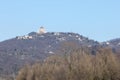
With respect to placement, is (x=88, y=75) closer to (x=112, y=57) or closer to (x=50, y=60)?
(x=112, y=57)

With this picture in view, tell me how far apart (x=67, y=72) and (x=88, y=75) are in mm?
A: 5692

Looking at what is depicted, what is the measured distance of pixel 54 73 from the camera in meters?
81.5

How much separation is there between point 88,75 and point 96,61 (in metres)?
4.47

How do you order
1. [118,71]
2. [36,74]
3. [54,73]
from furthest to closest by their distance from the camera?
[36,74] → [54,73] → [118,71]

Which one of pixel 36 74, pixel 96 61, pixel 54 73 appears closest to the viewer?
pixel 96 61

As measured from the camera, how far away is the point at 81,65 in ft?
241

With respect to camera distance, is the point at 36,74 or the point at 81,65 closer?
the point at 81,65

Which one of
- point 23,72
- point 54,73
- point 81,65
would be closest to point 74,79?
point 81,65

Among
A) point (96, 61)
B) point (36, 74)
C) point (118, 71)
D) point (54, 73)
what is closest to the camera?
point (118, 71)

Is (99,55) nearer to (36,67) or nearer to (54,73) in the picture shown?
(54,73)

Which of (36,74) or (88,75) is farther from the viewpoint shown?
(36,74)

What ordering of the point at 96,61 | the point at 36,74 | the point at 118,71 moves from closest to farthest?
1. the point at 118,71
2. the point at 96,61
3. the point at 36,74

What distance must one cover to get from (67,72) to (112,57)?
24.3 feet

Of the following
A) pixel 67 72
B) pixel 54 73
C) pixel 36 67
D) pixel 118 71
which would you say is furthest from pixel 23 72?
pixel 118 71
